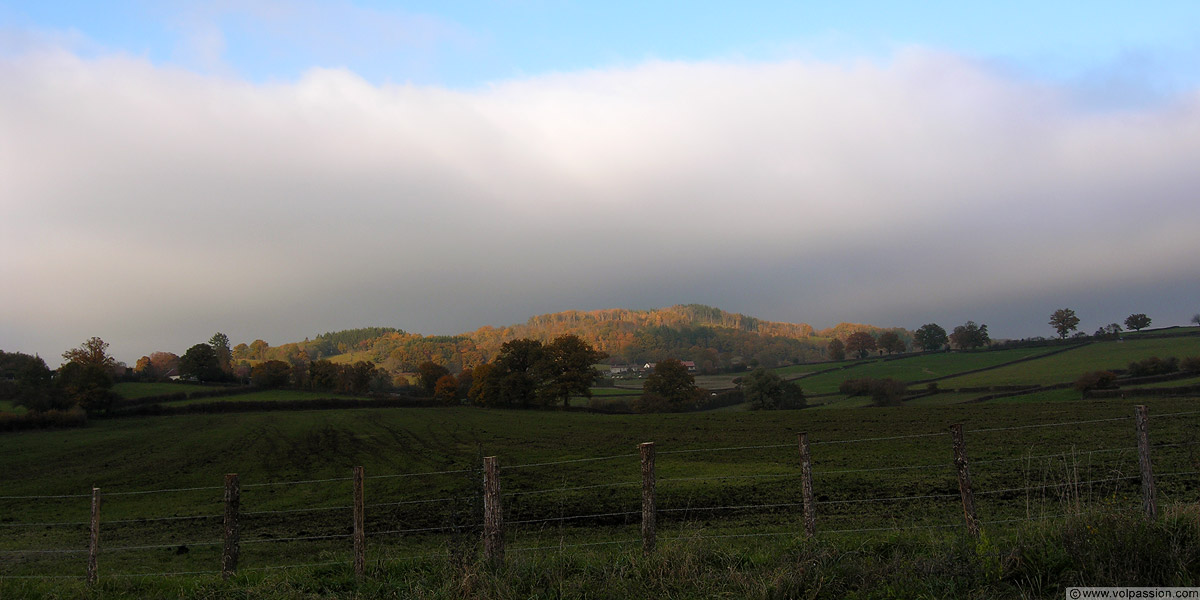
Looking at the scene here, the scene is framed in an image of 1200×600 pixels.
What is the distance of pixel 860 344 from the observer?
12575 centimetres

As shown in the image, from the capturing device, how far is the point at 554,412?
71188 millimetres

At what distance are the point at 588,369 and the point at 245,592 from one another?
235ft

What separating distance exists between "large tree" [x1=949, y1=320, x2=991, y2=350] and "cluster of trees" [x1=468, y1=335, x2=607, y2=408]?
72.0 meters

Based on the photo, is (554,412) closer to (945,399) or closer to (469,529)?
(945,399)

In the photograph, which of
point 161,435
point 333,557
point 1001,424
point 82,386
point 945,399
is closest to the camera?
point 333,557

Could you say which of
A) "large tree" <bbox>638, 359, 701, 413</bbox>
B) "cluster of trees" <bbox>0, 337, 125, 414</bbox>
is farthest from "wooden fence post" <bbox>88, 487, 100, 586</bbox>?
"large tree" <bbox>638, 359, 701, 413</bbox>

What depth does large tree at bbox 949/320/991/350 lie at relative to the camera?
113625mm

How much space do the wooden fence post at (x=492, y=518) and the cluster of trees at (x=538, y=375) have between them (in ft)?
225

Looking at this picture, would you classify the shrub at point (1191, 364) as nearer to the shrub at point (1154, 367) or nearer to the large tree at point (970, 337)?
the shrub at point (1154, 367)

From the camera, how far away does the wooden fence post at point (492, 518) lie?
7254mm

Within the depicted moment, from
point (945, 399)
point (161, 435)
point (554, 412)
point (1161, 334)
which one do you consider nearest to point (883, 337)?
point (1161, 334)

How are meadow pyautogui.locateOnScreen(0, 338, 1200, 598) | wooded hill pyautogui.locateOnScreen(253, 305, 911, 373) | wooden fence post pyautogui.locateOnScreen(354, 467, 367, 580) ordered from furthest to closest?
wooded hill pyautogui.locateOnScreen(253, 305, 911, 373)
wooden fence post pyautogui.locateOnScreen(354, 467, 367, 580)
meadow pyautogui.locateOnScreen(0, 338, 1200, 598)

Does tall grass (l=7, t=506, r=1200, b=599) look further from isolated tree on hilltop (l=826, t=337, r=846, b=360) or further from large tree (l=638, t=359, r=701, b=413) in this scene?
isolated tree on hilltop (l=826, t=337, r=846, b=360)

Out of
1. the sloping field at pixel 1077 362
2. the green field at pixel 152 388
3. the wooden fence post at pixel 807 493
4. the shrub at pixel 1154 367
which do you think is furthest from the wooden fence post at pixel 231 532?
the sloping field at pixel 1077 362
